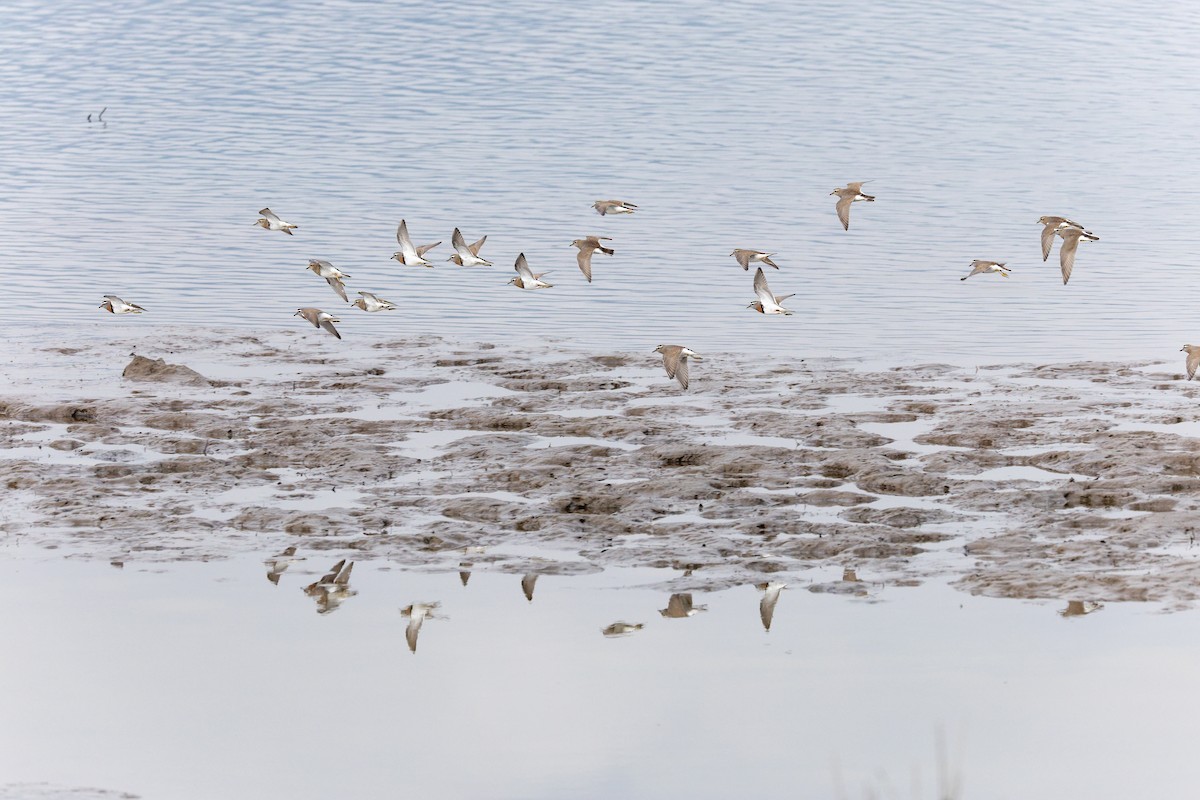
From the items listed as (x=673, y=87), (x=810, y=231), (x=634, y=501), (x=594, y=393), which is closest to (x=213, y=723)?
(x=634, y=501)

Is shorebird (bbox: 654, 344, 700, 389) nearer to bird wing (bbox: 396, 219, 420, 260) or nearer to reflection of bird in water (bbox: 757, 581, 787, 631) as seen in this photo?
bird wing (bbox: 396, 219, 420, 260)

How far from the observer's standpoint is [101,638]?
12.0 meters

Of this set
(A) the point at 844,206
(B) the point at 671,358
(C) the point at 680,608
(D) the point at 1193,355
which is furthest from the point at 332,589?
(D) the point at 1193,355

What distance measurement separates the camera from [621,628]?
12.1m

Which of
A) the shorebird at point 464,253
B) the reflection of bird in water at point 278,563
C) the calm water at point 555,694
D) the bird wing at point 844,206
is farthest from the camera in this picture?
the bird wing at point 844,206

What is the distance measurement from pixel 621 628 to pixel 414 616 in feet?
4.64

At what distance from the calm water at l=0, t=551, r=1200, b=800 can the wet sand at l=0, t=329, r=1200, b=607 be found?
0.58 m

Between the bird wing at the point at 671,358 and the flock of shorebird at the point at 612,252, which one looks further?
the flock of shorebird at the point at 612,252

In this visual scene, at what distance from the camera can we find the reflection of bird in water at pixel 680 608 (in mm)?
12430

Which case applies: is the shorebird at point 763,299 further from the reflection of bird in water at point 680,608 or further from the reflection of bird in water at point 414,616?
the reflection of bird in water at point 414,616

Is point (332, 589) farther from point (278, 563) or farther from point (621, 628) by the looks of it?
point (621, 628)

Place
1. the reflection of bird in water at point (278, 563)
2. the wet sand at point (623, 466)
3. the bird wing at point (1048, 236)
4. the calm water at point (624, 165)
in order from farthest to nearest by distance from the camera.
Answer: the calm water at point (624, 165)
the bird wing at point (1048, 236)
the wet sand at point (623, 466)
the reflection of bird in water at point (278, 563)

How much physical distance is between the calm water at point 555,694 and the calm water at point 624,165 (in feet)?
28.7

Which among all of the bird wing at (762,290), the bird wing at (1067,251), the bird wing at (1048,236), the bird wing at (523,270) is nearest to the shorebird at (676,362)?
the bird wing at (762,290)
